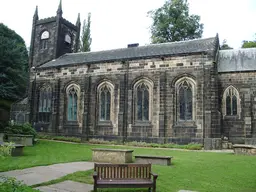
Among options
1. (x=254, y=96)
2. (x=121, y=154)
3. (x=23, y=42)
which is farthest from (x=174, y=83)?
(x=23, y=42)

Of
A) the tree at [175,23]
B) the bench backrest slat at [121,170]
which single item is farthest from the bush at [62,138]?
the tree at [175,23]

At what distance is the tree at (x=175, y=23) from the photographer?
41938mm

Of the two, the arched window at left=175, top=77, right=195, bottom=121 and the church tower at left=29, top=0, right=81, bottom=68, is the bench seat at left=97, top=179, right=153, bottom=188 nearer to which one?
the arched window at left=175, top=77, right=195, bottom=121

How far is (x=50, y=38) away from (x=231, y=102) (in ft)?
79.8

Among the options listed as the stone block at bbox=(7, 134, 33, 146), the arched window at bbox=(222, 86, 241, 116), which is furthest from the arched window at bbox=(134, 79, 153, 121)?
the stone block at bbox=(7, 134, 33, 146)

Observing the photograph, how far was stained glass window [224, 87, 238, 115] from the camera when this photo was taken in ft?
75.9

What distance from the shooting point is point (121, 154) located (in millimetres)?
12445

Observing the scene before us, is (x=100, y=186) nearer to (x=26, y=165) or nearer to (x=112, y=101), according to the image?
(x=26, y=165)

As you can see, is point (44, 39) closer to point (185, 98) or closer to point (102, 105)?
point (102, 105)

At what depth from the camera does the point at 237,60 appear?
24.8 m

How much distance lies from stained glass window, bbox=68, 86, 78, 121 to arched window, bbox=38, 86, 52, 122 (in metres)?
2.71

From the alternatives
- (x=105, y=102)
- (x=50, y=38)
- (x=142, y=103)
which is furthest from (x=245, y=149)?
(x=50, y=38)

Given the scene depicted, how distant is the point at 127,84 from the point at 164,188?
58.9 ft

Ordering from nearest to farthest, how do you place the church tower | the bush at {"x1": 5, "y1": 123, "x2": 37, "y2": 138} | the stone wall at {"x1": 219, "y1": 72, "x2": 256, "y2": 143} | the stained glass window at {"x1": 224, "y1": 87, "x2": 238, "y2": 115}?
the bush at {"x1": 5, "y1": 123, "x2": 37, "y2": 138} → the stone wall at {"x1": 219, "y1": 72, "x2": 256, "y2": 143} → the stained glass window at {"x1": 224, "y1": 87, "x2": 238, "y2": 115} → the church tower
